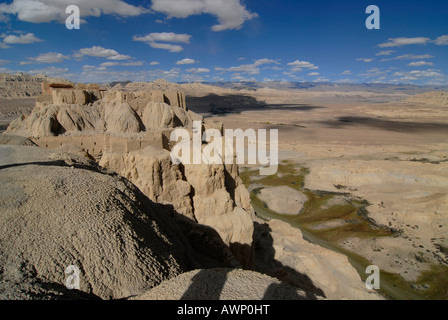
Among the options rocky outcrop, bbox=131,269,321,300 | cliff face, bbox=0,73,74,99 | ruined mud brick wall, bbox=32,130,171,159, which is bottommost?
rocky outcrop, bbox=131,269,321,300

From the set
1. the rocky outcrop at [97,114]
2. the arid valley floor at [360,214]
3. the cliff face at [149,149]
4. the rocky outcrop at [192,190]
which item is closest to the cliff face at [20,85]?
the rocky outcrop at [97,114]

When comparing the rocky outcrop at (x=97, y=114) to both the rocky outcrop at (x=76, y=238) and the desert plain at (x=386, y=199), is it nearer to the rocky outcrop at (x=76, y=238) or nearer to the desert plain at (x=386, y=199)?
the desert plain at (x=386, y=199)

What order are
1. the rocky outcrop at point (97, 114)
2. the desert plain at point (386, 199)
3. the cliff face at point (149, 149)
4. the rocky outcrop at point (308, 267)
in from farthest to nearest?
the rocky outcrop at point (97, 114) < the desert plain at point (386, 199) < the rocky outcrop at point (308, 267) < the cliff face at point (149, 149)

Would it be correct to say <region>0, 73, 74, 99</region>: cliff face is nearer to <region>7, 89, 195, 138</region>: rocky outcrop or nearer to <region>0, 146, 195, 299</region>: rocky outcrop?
<region>7, 89, 195, 138</region>: rocky outcrop

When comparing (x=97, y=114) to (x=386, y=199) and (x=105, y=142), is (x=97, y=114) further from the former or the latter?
(x=386, y=199)

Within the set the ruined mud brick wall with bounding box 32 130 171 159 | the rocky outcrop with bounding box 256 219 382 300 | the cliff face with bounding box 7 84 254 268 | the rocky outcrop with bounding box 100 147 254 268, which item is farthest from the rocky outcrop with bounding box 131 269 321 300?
the ruined mud brick wall with bounding box 32 130 171 159

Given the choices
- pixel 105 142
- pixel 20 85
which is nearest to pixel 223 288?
pixel 105 142
